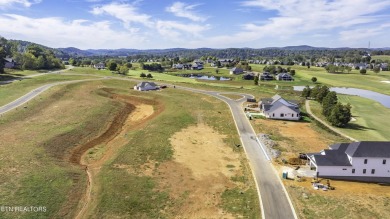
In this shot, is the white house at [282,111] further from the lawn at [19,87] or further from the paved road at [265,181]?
the lawn at [19,87]

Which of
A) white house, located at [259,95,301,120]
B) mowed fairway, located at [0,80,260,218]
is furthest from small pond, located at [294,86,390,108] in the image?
mowed fairway, located at [0,80,260,218]

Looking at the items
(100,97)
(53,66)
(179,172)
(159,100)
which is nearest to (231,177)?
(179,172)

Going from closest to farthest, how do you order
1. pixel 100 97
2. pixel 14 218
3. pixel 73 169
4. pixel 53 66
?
pixel 14 218 < pixel 73 169 < pixel 100 97 < pixel 53 66

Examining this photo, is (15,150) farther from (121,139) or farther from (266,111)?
(266,111)

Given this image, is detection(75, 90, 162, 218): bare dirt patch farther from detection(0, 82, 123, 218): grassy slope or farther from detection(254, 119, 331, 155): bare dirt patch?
detection(254, 119, 331, 155): bare dirt patch

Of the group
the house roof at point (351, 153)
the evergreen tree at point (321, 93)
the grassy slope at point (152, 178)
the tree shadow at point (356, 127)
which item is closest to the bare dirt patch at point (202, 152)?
the grassy slope at point (152, 178)

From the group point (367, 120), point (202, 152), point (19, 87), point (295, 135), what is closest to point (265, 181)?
point (202, 152)

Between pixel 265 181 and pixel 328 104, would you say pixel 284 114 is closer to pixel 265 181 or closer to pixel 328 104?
pixel 328 104
